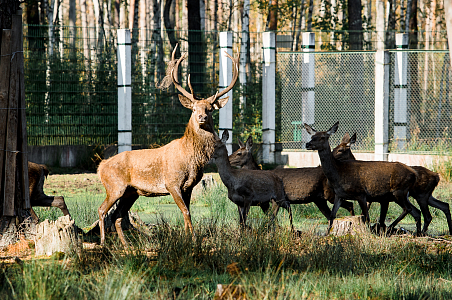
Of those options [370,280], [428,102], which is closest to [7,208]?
[370,280]

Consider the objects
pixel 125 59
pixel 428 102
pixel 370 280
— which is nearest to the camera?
pixel 370 280

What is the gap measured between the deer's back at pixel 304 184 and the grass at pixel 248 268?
1.52 m

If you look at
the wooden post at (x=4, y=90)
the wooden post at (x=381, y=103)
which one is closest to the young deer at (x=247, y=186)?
the wooden post at (x=4, y=90)

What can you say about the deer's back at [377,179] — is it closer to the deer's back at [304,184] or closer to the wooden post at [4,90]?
the deer's back at [304,184]

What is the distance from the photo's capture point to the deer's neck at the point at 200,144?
25.7ft

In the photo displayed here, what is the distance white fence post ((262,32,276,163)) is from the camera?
55.7 feet

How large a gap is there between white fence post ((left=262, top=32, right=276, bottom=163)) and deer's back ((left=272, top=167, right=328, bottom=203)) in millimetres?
7322

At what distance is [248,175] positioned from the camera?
8867mm

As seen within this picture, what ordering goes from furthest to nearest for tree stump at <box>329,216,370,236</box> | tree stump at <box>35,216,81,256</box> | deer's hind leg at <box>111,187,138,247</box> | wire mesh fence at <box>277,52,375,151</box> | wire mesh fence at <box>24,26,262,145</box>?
wire mesh fence at <box>277,52,375,151</box> < wire mesh fence at <box>24,26,262,145</box> < deer's hind leg at <box>111,187,138,247</box> < tree stump at <box>329,216,370,236</box> < tree stump at <box>35,216,81,256</box>

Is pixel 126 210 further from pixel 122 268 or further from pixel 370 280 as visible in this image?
pixel 370 280

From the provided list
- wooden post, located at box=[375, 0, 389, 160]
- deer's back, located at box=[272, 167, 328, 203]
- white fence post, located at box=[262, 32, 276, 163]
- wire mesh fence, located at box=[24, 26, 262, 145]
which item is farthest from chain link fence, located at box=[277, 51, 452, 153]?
deer's back, located at box=[272, 167, 328, 203]

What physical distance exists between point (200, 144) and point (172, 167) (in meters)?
0.48

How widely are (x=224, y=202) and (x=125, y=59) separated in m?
6.88

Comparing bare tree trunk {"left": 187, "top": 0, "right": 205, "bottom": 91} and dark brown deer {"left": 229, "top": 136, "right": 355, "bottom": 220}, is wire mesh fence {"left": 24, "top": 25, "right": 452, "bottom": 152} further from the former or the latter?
dark brown deer {"left": 229, "top": 136, "right": 355, "bottom": 220}
